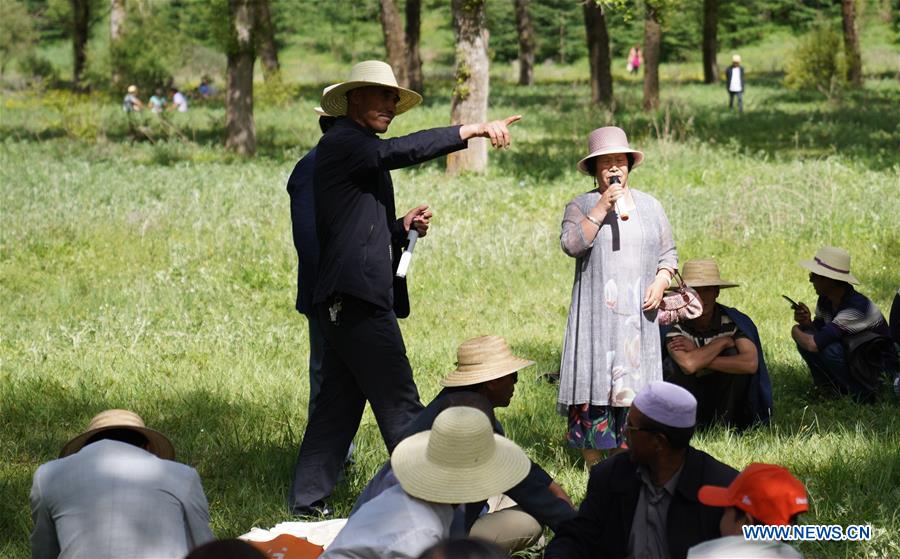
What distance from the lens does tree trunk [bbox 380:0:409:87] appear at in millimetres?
30469

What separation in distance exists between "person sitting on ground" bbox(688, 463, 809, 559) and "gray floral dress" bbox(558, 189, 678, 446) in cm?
222

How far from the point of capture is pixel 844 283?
26.5 feet

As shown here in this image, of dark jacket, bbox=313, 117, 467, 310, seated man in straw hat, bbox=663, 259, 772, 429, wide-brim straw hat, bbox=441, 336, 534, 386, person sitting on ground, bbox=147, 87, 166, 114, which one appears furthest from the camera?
person sitting on ground, bbox=147, 87, 166, 114

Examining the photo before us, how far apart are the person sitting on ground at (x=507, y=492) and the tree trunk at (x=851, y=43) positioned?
32.3m

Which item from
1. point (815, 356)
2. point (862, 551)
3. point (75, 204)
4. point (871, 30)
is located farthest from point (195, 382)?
point (871, 30)

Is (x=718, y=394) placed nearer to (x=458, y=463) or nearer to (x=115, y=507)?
(x=458, y=463)

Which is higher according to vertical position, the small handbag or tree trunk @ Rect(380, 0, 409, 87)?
tree trunk @ Rect(380, 0, 409, 87)

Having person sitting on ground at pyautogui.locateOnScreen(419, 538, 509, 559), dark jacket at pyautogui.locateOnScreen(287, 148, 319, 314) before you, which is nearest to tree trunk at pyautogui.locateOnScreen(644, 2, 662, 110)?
dark jacket at pyautogui.locateOnScreen(287, 148, 319, 314)

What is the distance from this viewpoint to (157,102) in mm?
31641

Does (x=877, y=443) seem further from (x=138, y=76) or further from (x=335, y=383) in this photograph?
(x=138, y=76)

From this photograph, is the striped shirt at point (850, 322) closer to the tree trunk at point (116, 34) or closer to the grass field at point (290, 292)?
the grass field at point (290, 292)

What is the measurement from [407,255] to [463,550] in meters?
2.85

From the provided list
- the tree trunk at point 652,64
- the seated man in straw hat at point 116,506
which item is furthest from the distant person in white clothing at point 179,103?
the seated man in straw hat at point 116,506

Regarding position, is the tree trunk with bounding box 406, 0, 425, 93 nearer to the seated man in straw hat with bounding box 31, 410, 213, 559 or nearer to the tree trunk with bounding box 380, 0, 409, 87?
the tree trunk with bounding box 380, 0, 409, 87
